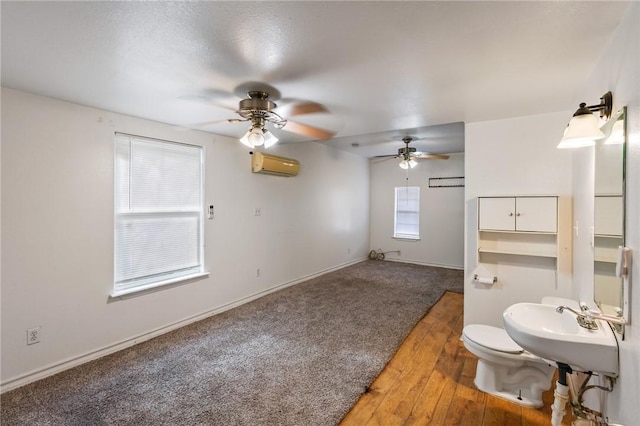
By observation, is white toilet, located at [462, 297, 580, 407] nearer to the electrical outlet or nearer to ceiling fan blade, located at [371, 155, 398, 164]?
the electrical outlet

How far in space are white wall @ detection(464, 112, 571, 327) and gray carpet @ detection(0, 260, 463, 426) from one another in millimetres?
914

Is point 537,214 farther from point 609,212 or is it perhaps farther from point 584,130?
point 584,130

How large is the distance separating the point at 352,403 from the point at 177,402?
1233 millimetres

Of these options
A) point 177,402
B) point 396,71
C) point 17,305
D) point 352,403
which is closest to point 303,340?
point 352,403

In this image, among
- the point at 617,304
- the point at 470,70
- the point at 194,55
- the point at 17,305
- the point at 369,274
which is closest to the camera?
the point at 617,304

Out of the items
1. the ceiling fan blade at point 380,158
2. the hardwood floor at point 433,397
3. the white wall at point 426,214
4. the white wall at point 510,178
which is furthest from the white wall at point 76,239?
the white wall at point 426,214

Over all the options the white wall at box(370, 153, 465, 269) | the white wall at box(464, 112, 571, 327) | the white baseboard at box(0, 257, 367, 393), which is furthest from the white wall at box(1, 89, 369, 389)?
the white wall at box(370, 153, 465, 269)

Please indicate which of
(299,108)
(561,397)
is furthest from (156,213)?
(561,397)

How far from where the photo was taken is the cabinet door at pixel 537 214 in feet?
8.42

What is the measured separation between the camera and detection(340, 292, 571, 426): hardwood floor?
1923mm

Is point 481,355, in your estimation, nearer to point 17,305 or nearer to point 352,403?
point 352,403

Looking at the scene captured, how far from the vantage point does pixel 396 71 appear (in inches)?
73.3

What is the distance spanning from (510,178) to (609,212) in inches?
56.0

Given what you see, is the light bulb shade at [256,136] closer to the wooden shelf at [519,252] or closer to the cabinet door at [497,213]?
the cabinet door at [497,213]
